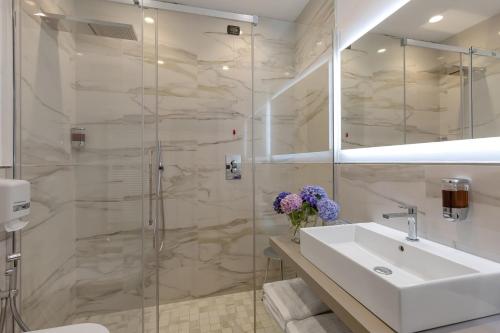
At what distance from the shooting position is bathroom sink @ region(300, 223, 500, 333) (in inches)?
27.0

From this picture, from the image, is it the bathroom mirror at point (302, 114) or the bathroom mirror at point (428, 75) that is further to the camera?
the bathroom mirror at point (302, 114)

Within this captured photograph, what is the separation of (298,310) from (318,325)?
0.36 feet

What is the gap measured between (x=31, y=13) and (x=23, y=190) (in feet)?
3.26

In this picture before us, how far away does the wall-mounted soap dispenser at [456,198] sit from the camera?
975 millimetres

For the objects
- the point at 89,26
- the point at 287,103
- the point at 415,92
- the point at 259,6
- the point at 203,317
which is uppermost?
the point at 259,6

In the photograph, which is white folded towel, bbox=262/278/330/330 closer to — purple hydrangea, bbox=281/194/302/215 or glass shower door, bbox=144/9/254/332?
purple hydrangea, bbox=281/194/302/215

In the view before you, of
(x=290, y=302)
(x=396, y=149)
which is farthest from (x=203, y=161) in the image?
(x=396, y=149)

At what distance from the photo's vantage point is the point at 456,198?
3.23 feet

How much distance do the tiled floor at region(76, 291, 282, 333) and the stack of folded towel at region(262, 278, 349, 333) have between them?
44 cm

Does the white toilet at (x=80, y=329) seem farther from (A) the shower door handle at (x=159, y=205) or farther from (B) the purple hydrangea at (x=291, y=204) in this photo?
(B) the purple hydrangea at (x=291, y=204)

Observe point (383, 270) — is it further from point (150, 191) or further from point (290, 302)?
point (150, 191)

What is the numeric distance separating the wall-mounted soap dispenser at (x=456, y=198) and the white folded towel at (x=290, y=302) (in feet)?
2.28

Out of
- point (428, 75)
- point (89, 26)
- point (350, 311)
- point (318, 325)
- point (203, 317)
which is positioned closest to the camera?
point (350, 311)

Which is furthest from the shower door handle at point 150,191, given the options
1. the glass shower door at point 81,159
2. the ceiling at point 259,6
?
the ceiling at point 259,6
